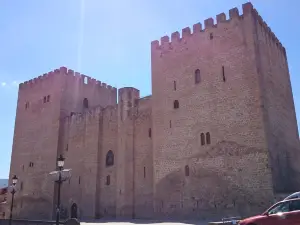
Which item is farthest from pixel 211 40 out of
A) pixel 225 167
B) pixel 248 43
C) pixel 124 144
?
pixel 124 144

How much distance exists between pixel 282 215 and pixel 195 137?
10.2m

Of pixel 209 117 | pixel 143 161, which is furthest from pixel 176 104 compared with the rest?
pixel 143 161

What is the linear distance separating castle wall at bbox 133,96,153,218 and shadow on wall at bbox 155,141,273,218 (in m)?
1.71

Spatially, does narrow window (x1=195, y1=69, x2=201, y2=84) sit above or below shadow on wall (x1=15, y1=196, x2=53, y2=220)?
above

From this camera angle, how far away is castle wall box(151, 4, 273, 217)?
629 inches

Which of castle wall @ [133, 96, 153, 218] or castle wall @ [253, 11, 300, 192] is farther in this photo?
castle wall @ [133, 96, 153, 218]

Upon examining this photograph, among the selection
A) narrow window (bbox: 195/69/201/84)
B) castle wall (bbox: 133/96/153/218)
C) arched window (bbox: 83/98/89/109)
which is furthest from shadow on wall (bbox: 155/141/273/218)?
arched window (bbox: 83/98/89/109)

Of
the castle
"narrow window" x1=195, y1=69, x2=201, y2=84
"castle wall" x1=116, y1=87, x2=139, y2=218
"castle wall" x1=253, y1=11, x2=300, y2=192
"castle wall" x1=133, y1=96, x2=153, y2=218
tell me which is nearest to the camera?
the castle

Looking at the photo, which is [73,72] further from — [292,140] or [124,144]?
[292,140]

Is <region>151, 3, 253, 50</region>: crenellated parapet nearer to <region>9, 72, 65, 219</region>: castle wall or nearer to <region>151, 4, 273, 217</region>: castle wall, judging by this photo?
<region>151, 4, 273, 217</region>: castle wall

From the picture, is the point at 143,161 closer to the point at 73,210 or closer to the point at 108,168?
the point at 108,168

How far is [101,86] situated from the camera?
30.6 m

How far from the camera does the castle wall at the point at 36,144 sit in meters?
26.7

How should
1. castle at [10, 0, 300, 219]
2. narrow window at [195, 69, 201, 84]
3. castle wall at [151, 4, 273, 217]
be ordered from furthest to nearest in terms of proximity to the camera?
narrow window at [195, 69, 201, 84] < castle at [10, 0, 300, 219] < castle wall at [151, 4, 273, 217]
